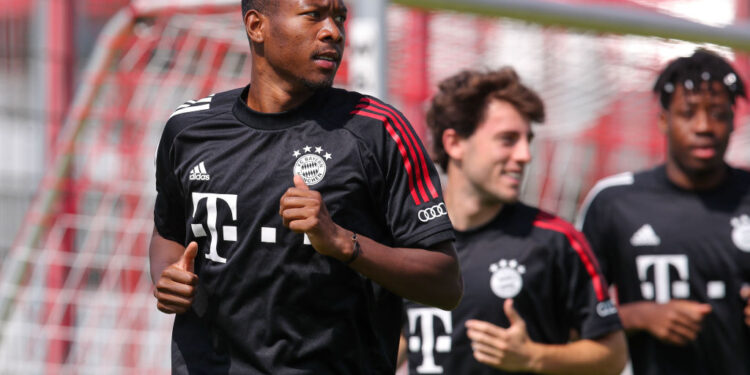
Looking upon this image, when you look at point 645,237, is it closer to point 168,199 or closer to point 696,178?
point 696,178

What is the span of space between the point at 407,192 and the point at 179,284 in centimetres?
56

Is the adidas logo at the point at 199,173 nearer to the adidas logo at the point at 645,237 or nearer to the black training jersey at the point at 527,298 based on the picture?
the black training jersey at the point at 527,298

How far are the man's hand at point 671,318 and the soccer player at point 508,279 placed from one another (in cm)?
35

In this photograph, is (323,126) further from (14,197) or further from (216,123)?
(14,197)

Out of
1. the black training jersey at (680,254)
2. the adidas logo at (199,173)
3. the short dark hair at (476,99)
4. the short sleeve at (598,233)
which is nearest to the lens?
the adidas logo at (199,173)

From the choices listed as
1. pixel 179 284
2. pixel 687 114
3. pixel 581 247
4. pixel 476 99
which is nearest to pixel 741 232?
pixel 687 114

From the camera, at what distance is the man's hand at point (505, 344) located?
3.62 m

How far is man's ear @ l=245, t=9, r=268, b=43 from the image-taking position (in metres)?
2.79

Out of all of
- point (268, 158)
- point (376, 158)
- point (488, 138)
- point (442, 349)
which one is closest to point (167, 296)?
point (268, 158)

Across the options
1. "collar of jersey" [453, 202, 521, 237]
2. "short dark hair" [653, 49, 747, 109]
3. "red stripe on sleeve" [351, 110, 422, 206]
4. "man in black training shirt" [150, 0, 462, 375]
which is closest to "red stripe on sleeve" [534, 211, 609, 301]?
"collar of jersey" [453, 202, 521, 237]

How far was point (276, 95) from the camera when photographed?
2.79 m

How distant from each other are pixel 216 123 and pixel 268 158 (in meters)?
0.20

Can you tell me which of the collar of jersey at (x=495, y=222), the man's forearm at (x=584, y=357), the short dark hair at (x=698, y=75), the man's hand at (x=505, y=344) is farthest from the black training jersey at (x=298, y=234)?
the short dark hair at (x=698, y=75)

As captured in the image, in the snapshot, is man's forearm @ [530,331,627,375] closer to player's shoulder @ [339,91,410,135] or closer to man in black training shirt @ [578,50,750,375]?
man in black training shirt @ [578,50,750,375]
